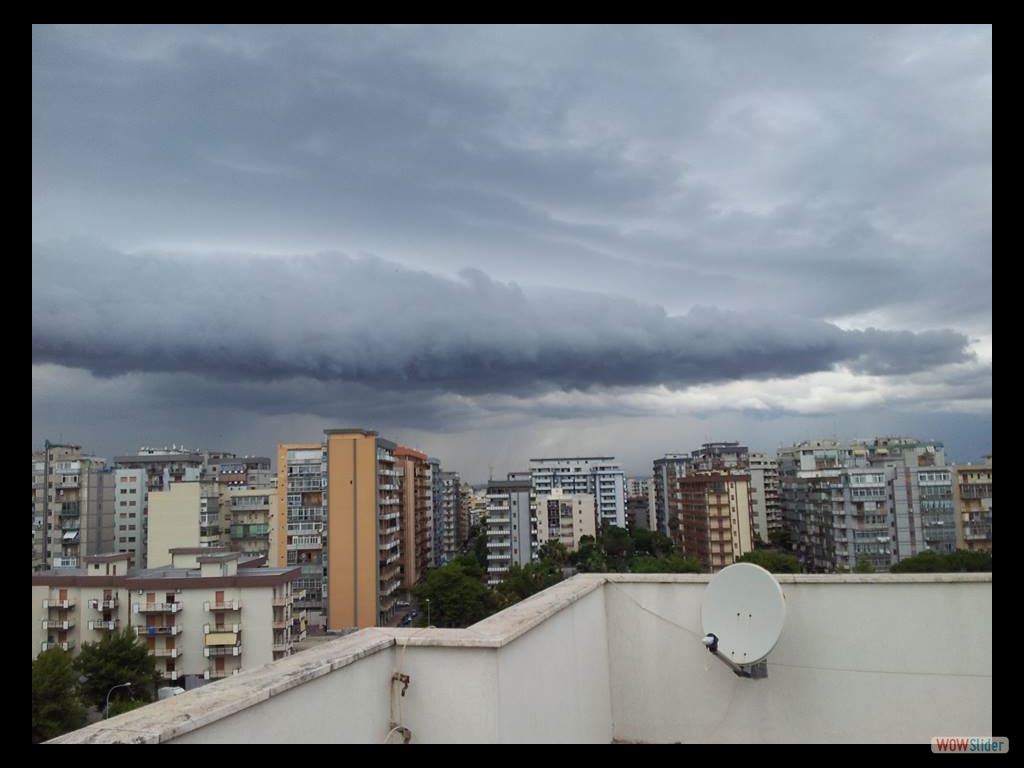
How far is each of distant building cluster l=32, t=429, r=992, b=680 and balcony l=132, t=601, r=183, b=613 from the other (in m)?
0.04

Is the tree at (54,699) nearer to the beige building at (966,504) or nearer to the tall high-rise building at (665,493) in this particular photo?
the beige building at (966,504)

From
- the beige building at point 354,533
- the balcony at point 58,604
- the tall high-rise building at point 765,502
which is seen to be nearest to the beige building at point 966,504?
the tall high-rise building at point 765,502

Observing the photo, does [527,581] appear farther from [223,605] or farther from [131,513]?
[131,513]

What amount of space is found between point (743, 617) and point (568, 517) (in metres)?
39.8

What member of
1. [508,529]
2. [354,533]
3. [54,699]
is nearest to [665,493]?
[508,529]

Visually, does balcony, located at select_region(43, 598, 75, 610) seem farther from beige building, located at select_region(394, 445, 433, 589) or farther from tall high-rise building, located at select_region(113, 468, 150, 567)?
tall high-rise building, located at select_region(113, 468, 150, 567)

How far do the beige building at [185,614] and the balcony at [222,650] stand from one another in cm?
3

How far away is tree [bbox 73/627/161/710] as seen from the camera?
1612cm

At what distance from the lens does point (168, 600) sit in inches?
765

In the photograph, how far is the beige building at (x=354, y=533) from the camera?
87.7 feet

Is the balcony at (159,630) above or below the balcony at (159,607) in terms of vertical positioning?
below

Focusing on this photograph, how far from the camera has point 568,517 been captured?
41625 millimetres

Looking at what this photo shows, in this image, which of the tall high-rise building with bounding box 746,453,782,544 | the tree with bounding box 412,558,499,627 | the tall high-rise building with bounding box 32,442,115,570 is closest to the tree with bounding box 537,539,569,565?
the tree with bounding box 412,558,499,627
